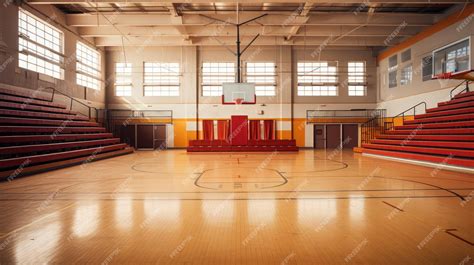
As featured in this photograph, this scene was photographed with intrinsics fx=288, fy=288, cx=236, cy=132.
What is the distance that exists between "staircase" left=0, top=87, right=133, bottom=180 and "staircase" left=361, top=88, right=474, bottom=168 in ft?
32.8

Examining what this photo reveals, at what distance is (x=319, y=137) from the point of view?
1688 centimetres

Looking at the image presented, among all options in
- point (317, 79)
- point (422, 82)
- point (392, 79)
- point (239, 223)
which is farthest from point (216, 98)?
point (239, 223)

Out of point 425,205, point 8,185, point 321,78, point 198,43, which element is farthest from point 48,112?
point 321,78

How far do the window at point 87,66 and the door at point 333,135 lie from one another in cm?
1327

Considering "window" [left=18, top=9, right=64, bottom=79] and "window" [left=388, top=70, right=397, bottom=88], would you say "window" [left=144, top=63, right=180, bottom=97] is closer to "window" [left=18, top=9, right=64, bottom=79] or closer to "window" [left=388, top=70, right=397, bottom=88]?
"window" [left=18, top=9, right=64, bottom=79]

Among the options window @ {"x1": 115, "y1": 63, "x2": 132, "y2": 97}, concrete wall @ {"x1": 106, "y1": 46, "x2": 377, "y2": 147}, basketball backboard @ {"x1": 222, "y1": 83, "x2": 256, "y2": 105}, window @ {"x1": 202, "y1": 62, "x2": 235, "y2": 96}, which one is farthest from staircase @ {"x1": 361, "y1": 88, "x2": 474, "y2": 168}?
window @ {"x1": 115, "y1": 63, "x2": 132, "y2": 97}

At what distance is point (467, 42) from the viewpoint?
1038 cm

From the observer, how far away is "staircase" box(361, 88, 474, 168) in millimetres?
7352


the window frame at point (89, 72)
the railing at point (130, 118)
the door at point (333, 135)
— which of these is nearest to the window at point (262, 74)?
the door at point (333, 135)

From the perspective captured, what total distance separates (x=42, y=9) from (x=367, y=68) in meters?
16.3

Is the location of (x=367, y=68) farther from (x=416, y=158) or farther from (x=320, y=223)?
(x=320, y=223)

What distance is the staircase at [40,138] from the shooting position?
21.6ft

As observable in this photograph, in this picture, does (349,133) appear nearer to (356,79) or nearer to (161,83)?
(356,79)

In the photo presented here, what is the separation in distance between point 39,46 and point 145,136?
704 cm
